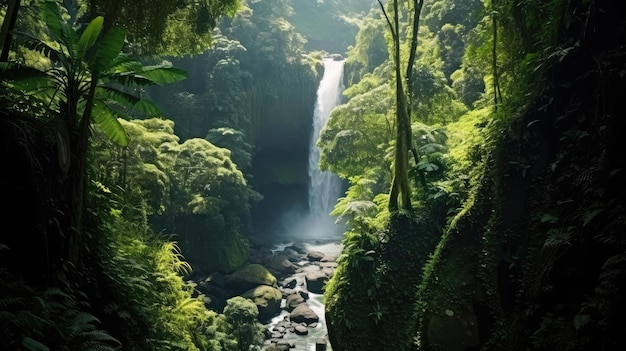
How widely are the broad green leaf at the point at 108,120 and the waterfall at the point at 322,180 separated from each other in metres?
22.8

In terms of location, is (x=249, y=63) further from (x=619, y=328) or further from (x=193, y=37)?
(x=619, y=328)

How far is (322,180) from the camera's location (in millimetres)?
29953

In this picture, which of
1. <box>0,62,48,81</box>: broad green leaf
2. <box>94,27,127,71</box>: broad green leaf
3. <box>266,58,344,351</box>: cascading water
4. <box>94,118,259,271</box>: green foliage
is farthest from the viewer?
<box>266,58,344,351</box>: cascading water

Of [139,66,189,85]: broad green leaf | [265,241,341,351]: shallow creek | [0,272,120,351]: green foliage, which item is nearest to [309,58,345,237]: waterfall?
[265,241,341,351]: shallow creek

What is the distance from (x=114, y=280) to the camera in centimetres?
589

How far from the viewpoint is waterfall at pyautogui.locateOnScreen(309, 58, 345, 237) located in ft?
96.6

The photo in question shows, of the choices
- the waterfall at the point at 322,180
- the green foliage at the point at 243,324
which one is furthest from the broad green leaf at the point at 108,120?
the waterfall at the point at 322,180

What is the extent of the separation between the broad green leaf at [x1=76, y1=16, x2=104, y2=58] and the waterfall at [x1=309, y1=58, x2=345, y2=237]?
24.1m

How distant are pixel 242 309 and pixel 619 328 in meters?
11.7

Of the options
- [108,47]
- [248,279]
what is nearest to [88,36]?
[108,47]

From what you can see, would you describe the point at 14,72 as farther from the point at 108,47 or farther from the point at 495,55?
the point at 495,55

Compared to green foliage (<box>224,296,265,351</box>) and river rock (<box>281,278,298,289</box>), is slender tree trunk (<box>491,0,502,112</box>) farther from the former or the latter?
river rock (<box>281,278,298,289</box>)

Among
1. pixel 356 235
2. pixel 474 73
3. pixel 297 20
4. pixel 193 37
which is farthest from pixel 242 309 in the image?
pixel 297 20

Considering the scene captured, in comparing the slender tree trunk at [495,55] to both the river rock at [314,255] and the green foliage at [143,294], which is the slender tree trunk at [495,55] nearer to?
the green foliage at [143,294]
